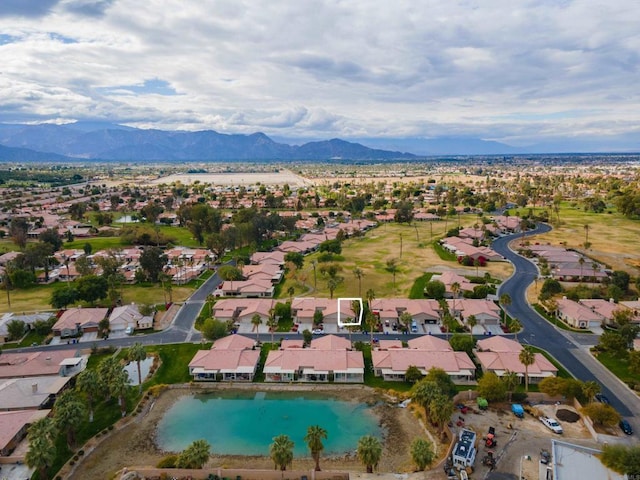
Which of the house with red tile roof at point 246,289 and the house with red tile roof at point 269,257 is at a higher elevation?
the house with red tile roof at point 269,257

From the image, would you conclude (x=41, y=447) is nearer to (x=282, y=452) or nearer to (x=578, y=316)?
(x=282, y=452)

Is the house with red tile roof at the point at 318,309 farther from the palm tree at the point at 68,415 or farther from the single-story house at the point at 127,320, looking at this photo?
the palm tree at the point at 68,415

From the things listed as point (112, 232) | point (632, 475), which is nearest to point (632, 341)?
point (632, 475)

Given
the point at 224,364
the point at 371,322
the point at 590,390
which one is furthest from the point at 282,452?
the point at 590,390

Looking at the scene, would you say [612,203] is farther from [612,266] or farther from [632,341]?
[632,341]

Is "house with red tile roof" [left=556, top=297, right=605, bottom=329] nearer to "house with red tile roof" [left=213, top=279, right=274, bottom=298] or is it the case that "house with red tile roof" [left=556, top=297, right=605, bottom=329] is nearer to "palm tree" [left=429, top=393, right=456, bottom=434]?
"palm tree" [left=429, top=393, right=456, bottom=434]

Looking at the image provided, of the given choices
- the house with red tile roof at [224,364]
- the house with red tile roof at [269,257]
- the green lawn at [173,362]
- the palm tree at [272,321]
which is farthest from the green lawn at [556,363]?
the house with red tile roof at [269,257]
